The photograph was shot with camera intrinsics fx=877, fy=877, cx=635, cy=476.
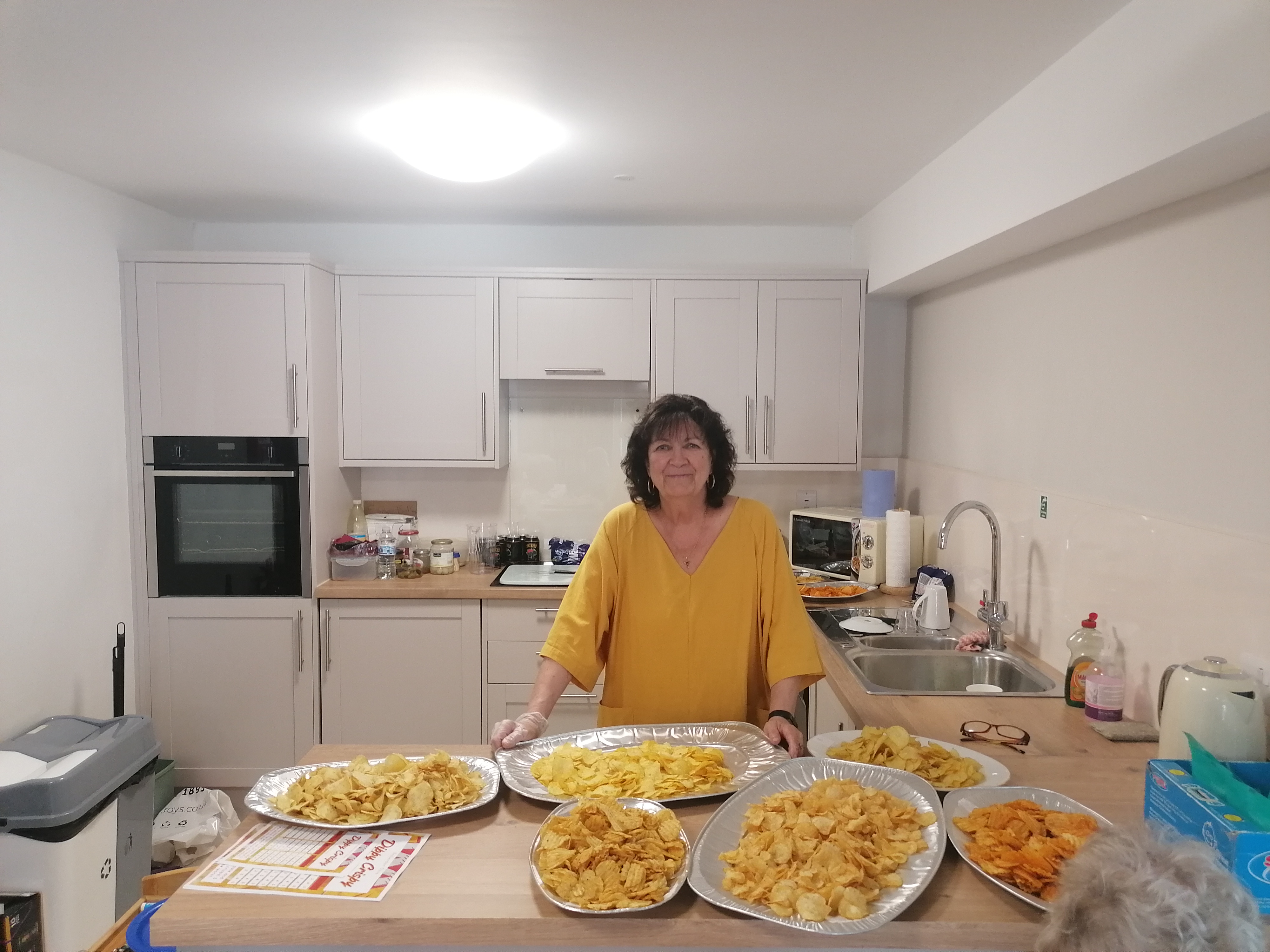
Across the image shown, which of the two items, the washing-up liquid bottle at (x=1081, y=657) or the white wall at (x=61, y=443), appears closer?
the washing-up liquid bottle at (x=1081, y=657)

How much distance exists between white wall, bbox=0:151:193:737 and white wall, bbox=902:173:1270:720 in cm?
316

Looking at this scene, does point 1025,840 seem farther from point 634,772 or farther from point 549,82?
point 549,82

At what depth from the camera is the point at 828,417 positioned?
3754 mm

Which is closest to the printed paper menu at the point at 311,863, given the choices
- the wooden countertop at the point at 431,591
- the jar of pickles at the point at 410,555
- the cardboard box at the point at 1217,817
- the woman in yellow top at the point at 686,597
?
the woman in yellow top at the point at 686,597

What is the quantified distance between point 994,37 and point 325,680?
10.4 feet

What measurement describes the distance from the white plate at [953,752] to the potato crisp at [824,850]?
183 millimetres

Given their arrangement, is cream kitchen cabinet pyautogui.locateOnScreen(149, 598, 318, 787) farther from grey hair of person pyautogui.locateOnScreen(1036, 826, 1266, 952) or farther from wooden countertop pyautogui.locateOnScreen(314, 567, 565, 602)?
grey hair of person pyautogui.locateOnScreen(1036, 826, 1266, 952)

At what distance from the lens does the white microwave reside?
3525 millimetres

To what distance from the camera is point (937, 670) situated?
2721 mm

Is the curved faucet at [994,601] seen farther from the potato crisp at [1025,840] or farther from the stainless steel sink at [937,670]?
the potato crisp at [1025,840]

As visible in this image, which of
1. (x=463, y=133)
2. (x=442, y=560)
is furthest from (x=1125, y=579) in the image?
(x=442, y=560)

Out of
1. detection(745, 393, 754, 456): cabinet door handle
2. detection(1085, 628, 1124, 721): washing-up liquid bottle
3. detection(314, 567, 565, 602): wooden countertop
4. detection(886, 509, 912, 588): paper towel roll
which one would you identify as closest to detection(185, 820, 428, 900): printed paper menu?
detection(1085, 628, 1124, 721): washing-up liquid bottle

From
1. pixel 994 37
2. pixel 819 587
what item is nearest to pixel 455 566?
pixel 819 587

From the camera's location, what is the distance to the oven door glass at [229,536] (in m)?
3.49
